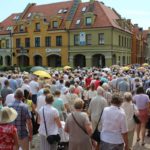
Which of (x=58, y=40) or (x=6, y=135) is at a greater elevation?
(x=58, y=40)

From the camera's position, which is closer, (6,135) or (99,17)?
(6,135)

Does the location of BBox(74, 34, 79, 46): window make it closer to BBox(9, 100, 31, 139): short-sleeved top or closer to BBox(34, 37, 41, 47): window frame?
BBox(34, 37, 41, 47): window frame

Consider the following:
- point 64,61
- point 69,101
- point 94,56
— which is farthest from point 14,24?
point 69,101

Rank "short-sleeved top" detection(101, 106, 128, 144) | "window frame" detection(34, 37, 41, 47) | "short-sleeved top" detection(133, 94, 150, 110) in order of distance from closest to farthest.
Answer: "short-sleeved top" detection(101, 106, 128, 144)
"short-sleeved top" detection(133, 94, 150, 110)
"window frame" detection(34, 37, 41, 47)

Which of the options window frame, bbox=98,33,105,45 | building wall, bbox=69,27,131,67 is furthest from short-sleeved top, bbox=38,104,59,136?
window frame, bbox=98,33,105,45

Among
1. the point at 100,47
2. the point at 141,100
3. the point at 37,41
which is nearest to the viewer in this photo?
the point at 141,100

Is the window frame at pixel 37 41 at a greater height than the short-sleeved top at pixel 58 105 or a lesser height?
greater

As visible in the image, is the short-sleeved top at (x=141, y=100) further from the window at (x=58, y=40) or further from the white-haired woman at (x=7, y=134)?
the window at (x=58, y=40)

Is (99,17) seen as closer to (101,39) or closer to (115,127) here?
(101,39)

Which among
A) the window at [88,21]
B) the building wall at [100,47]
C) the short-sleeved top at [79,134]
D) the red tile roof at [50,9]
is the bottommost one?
the short-sleeved top at [79,134]

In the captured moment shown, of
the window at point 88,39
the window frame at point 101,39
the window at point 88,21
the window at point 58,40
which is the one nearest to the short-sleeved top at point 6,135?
the window frame at point 101,39

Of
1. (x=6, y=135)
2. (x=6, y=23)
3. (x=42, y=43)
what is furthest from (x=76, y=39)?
(x=6, y=135)

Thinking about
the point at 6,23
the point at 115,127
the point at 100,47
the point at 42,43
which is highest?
the point at 6,23

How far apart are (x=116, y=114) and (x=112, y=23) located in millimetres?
43524
